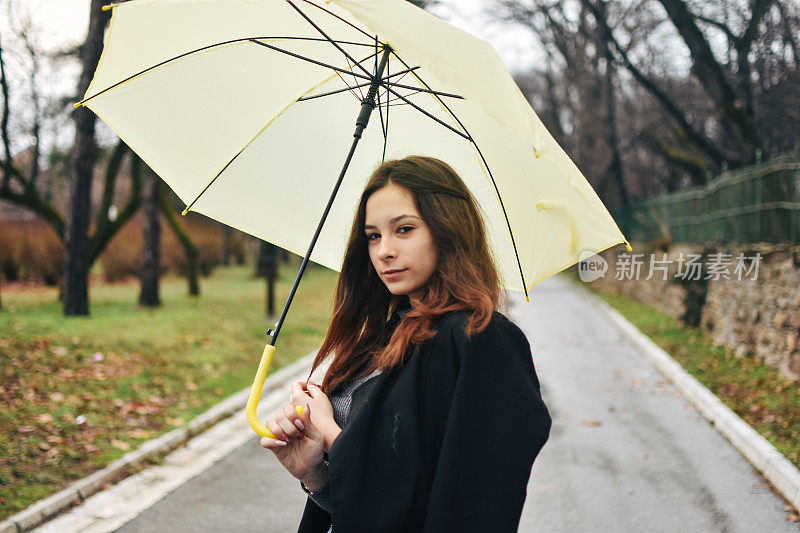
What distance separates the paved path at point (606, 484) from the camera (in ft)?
16.0

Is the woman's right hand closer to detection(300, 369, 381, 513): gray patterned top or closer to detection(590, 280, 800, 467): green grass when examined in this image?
detection(300, 369, 381, 513): gray patterned top

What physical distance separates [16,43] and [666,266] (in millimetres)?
15306

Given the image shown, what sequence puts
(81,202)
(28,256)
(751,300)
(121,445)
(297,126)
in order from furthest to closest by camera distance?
1. (28,256)
2. (81,202)
3. (751,300)
4. (121,445)
5. (297,126)

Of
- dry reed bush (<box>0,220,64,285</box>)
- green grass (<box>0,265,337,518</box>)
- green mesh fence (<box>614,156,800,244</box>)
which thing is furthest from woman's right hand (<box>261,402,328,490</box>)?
dry reed bush (<box>0,220,64,285</box>)

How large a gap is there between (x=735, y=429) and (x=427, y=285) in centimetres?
586

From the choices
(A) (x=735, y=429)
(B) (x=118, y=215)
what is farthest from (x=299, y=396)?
(B) (x=118, y=215)

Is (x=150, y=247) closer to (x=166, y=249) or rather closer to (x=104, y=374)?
(x=104, y=374)

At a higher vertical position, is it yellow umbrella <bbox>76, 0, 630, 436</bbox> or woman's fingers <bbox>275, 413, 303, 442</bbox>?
yellow umbrella <bbox>76, 0, 630, 436</bbox>

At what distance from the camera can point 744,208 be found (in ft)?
38.0

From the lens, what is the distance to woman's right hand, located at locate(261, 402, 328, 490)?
2033 millimetres

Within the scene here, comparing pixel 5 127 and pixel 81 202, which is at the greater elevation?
pixel 5 127

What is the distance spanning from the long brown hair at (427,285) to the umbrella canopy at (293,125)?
2.11 feet

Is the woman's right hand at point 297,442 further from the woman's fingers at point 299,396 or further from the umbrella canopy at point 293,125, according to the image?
the umbrella canopy at point 293,125

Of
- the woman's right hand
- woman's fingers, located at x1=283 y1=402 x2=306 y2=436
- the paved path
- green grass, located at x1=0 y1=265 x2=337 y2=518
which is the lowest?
the paved path
